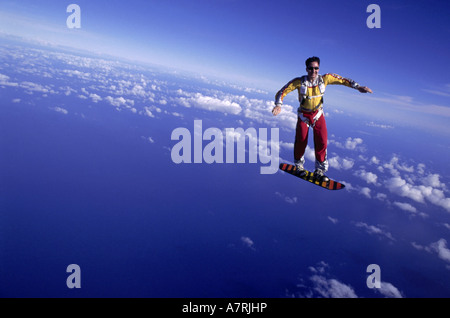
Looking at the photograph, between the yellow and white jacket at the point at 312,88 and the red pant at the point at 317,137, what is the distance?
322mm

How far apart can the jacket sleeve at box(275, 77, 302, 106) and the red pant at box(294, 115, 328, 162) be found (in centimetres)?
67

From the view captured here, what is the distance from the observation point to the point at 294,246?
7038 centimetres

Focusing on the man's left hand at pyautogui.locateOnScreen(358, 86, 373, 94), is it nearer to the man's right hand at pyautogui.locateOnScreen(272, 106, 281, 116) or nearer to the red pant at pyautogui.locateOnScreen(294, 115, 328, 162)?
the red pant at pyautogui.locateOnScreen(294, 115, 328, 162)

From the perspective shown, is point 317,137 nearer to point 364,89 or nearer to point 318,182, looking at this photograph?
point 318,182

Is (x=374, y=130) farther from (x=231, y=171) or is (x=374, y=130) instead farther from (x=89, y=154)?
(x=89, y=154)

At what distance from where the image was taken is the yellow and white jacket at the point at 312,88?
3.64 meters

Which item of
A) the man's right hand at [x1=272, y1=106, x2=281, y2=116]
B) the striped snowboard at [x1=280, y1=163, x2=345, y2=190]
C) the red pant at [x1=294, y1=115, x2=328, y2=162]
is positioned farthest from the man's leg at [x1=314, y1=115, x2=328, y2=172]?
the man's right hand at [x1=272, y1=106, x2=281, y2=116]

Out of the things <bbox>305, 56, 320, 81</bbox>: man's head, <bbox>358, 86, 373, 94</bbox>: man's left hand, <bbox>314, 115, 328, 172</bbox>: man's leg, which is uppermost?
<bbox>305, 56, 320, 81</bbox>: man's head

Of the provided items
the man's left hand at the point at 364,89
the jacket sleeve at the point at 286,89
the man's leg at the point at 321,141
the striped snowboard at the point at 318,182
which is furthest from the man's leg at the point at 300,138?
the man's left hand at the point at 364,89

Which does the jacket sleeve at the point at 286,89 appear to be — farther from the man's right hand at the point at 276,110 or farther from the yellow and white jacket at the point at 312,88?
the man's right hand at the point at 276,110

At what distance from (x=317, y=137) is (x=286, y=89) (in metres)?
1.19

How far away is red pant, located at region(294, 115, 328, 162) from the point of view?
3.88 metres

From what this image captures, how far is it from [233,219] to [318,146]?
8241cm
